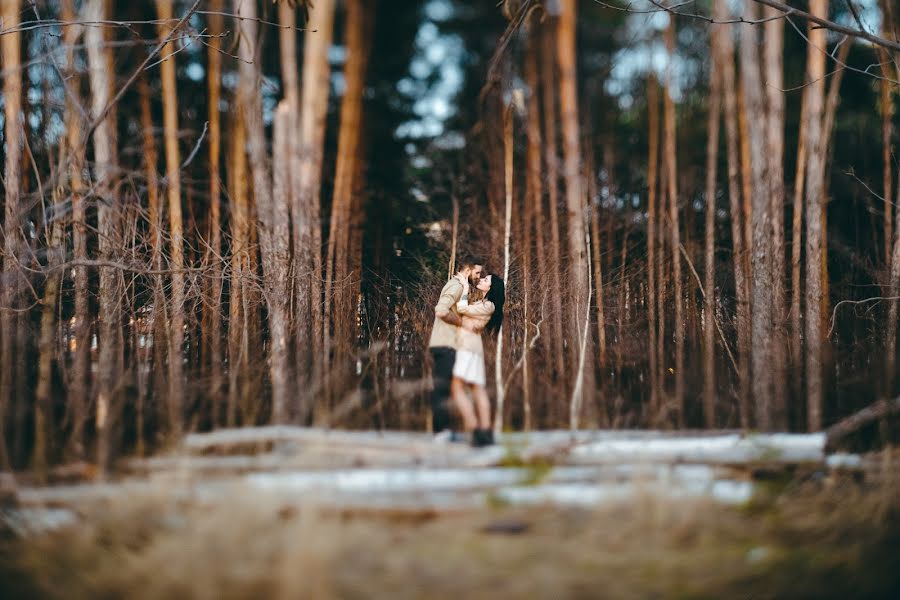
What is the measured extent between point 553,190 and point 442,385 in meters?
5.82

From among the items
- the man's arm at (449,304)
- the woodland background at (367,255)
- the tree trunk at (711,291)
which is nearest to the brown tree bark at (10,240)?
the woodland background at (367,255)

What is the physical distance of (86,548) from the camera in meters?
4.20

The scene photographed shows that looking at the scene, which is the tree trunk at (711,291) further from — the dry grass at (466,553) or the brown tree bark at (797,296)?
the dry grass at (466,553)

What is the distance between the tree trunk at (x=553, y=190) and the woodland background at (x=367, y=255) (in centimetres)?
12

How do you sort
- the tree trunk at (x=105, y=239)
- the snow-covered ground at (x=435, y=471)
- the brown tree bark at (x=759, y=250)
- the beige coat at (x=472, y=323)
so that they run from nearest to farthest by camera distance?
the snow-covered ground at (x=435, y=471) < the beige coat at (x=472, y=323) < the tree trunk at (x=105, y=239) < the brown tree bark at (x=759, y=250)

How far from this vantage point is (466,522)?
4684 millimetres

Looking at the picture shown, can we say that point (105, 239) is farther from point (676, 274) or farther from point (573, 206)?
point (676, 274)

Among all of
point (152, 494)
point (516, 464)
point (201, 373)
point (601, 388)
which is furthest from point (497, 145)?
point (152, 494)

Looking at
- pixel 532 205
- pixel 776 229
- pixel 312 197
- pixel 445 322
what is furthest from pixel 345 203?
pixel 776 229

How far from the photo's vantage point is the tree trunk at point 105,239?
6.55m

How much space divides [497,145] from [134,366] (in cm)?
735

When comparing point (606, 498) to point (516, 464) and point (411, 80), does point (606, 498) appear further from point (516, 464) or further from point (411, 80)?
point (411, 80)

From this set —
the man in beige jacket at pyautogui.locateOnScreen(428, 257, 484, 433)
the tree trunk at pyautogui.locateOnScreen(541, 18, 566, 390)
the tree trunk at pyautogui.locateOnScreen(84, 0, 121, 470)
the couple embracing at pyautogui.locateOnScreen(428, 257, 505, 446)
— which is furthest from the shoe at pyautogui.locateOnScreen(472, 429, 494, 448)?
the tree trunk at pyautogui.locateOnScreen(84, 0, 121, 470)

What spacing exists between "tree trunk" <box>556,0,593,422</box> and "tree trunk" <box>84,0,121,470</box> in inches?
173
